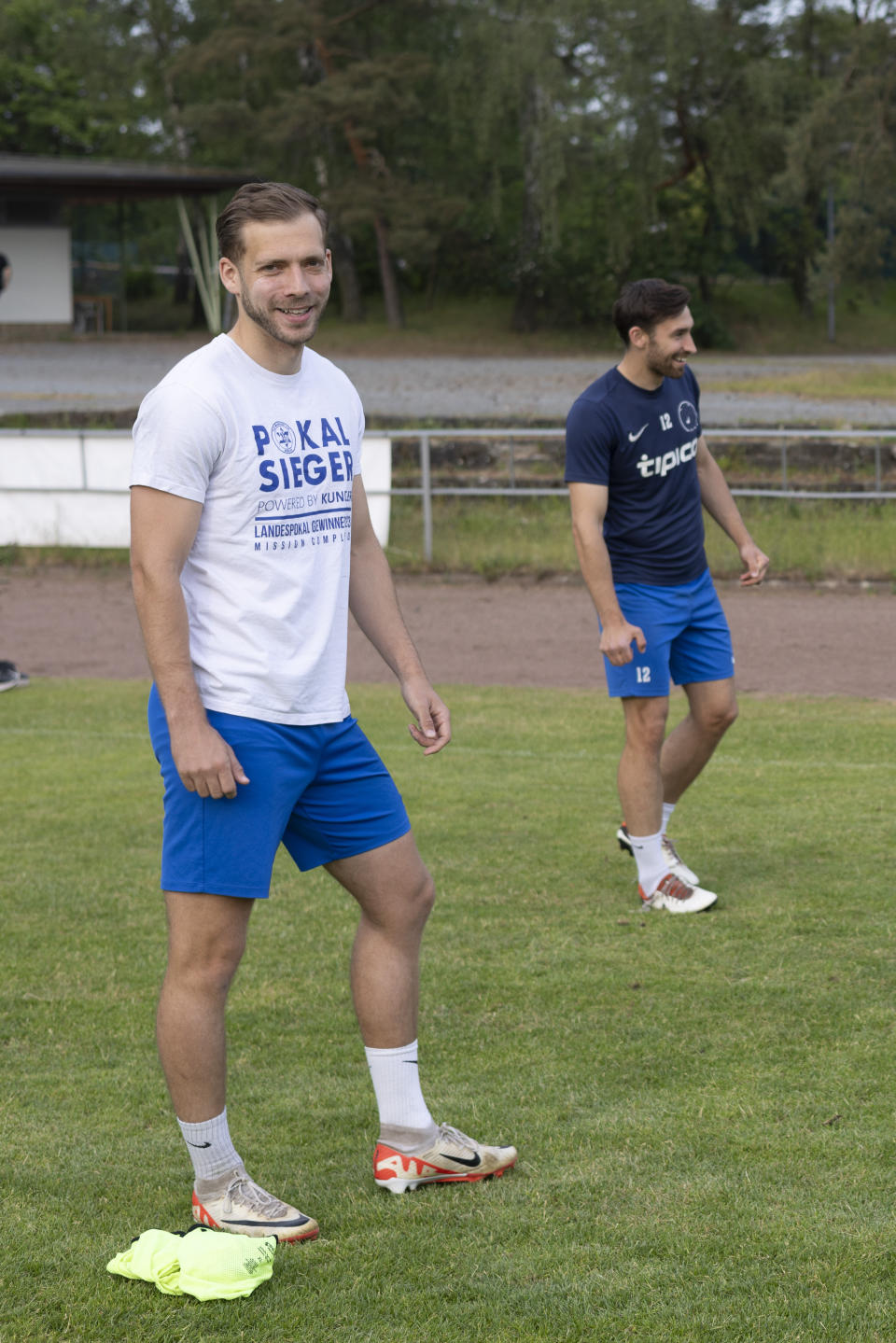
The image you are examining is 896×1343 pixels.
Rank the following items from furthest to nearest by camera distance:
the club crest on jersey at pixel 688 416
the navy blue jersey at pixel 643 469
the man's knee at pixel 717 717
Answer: the man's knee at pixel 717 717 < the club crest on jersey at pixel 688 416 < the navy blue jersey at pixel 643 469

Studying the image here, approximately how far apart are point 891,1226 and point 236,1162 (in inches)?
51.6

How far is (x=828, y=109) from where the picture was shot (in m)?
35.9

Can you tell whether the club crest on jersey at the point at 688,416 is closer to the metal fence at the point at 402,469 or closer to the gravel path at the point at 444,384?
the metal fence at the point at 402,469

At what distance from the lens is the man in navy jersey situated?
5.43 m

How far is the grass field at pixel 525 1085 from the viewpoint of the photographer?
3025 millimetres

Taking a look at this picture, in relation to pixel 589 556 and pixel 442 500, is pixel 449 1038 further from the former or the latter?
pixel 442 500

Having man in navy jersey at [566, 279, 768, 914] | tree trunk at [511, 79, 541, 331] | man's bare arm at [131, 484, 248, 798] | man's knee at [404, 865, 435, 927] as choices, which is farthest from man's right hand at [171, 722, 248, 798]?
tree trunk at [511, 79, 541, 331]

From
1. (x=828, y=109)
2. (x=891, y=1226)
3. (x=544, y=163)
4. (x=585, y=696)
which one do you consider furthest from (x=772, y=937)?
(x=544, y=163)

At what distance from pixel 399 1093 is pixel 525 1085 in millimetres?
708

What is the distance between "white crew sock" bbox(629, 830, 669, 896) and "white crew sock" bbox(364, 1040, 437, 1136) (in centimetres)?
233

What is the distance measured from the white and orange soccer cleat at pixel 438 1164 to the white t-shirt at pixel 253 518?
98cm

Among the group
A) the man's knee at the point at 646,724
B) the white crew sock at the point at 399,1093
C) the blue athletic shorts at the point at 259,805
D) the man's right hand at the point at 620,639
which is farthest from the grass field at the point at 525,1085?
the man's right hand at the point at 620,639

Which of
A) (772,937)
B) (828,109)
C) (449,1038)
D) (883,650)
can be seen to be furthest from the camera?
(828,109)

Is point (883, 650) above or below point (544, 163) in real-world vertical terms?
below
